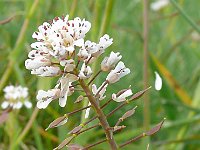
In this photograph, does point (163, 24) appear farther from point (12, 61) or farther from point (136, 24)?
point (12, 61)

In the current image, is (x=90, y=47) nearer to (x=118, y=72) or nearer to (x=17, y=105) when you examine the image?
(x=118, y=72)

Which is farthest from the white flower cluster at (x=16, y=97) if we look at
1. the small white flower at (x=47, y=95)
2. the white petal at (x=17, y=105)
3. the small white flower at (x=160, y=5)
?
the small white flower at (x=160, y=5)

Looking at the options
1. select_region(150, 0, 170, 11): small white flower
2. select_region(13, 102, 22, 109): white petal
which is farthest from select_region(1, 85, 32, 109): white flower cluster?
select_region(150, 0, 170, 11): small white flower

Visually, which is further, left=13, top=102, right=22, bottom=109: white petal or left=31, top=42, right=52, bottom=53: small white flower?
left=13, top=102, right=22, bottom=109: white petal

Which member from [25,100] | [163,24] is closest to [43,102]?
[25,100]

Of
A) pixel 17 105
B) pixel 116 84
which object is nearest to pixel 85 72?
pixel 17 105

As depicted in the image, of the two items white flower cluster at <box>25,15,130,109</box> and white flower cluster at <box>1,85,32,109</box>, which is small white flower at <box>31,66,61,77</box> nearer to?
white flower cluster at <box>25,15,130,109</box>

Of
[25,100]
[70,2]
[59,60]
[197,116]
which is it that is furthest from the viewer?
[70,2]
